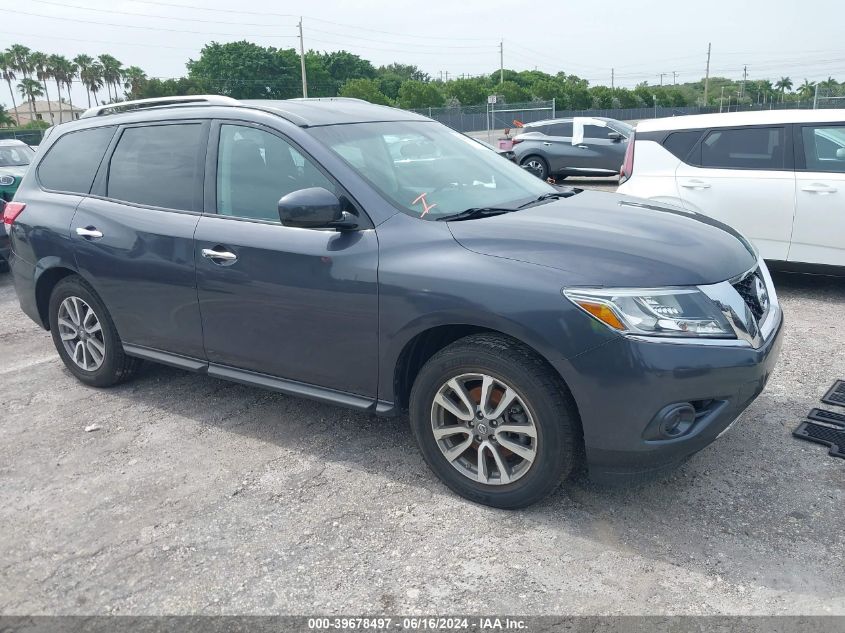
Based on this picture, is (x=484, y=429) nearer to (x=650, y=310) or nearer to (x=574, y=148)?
(x=650, y=310)

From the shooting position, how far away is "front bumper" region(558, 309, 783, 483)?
2.79 metres

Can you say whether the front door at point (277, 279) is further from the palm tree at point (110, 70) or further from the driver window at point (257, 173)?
the palm tree at point (110, 70)

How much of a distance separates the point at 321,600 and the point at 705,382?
67.3 inches

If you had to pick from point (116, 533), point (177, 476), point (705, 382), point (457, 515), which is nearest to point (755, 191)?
point (705, 382)

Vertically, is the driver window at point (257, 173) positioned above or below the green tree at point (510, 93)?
below

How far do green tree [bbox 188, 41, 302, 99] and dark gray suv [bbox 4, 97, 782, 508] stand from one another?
297ft

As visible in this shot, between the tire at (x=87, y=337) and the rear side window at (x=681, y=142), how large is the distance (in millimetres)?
5318

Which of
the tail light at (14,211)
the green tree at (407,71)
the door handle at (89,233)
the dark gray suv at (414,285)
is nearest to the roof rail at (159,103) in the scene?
the dark gray suv at (414,285)

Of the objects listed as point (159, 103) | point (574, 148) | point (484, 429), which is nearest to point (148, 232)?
point (159, 103)

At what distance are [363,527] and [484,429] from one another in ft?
2.26

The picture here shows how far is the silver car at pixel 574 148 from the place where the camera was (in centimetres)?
1608

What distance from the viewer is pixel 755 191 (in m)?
6.57

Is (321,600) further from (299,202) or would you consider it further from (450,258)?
(299,202)

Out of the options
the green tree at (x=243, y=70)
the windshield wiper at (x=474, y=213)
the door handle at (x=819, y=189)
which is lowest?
the door handle at (x=819, y=189)
